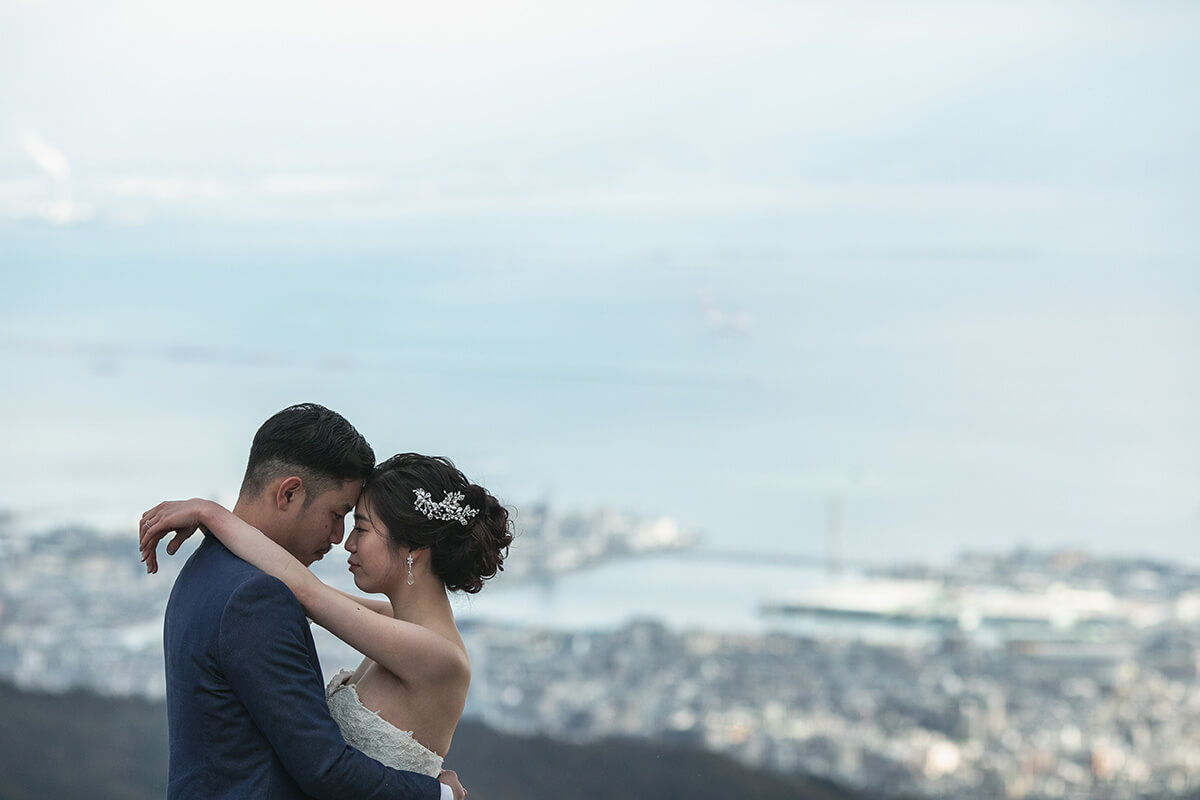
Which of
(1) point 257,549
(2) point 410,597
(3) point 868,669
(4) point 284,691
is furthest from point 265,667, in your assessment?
(3) point 868,669

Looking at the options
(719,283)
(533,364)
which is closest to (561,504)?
(533,364)

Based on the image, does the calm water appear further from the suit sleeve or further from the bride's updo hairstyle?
the suit sleeve

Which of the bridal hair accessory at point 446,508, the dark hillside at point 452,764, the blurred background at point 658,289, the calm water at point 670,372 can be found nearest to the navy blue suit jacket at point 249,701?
the bridal hair accessory at point 446,508

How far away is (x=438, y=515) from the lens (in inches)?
64.0

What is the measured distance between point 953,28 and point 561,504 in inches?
279

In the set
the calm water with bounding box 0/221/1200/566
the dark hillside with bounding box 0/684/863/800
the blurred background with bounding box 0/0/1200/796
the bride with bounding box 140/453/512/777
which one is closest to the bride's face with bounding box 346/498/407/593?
the bride with bounding box 140/453/512/777

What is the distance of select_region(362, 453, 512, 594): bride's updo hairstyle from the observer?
1.62 m

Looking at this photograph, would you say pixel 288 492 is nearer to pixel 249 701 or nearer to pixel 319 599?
pixel 319 599

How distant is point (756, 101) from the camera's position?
15.0 m

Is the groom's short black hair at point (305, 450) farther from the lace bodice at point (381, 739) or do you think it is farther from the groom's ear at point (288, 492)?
the lace bodice at point (381, 739)

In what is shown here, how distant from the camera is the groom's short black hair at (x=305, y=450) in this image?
1557 mm

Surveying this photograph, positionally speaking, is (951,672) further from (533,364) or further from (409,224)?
(409,224)

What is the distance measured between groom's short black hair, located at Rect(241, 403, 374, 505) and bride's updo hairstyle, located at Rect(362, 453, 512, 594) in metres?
0.07

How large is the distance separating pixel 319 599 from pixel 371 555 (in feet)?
0.43
